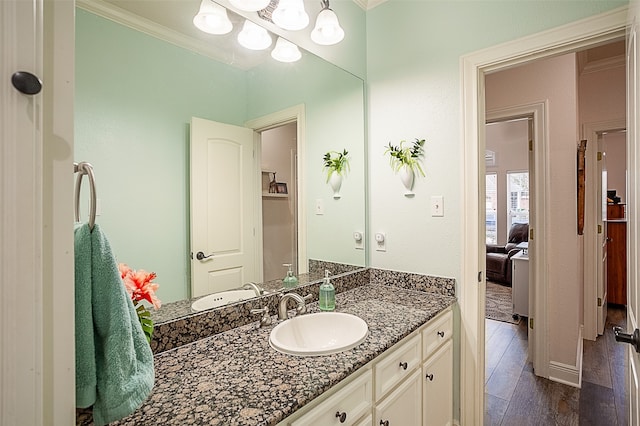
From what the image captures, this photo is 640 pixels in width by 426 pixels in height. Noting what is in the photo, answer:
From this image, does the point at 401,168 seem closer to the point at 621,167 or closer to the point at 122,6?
the point at 122,6

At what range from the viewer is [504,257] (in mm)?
5473

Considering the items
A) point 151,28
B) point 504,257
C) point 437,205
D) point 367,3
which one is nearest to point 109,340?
point 151,28

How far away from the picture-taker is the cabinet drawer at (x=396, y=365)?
1204 mm

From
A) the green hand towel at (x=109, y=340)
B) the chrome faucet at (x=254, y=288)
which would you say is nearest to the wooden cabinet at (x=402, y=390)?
the green hand towel at (x=109, y=340)

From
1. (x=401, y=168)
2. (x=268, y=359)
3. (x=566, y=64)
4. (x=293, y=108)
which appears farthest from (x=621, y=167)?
(x=268, y=359)

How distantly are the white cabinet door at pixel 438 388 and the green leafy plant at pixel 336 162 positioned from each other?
1.14 meters

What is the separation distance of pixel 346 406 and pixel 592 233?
331cm

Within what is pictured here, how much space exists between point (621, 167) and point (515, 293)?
328 centimetres

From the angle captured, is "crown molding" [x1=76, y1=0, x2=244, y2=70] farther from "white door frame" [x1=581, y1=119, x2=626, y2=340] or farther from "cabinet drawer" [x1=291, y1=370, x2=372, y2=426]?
"white door frame" [x1=581, y1=119, x2=626, y2=340]

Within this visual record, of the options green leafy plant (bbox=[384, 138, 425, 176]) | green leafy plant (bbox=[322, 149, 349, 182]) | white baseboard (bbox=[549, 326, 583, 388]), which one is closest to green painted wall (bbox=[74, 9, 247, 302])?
green leafy plant (bbox=[322, 149, 349, 182])

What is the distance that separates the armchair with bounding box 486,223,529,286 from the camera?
5.38m

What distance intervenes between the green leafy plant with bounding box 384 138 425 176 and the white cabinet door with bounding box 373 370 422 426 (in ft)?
3.61

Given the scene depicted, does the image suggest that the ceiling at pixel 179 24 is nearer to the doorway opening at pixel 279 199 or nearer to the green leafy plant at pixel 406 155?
the doorway opening at pixel 279 199

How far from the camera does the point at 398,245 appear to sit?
2.01m
